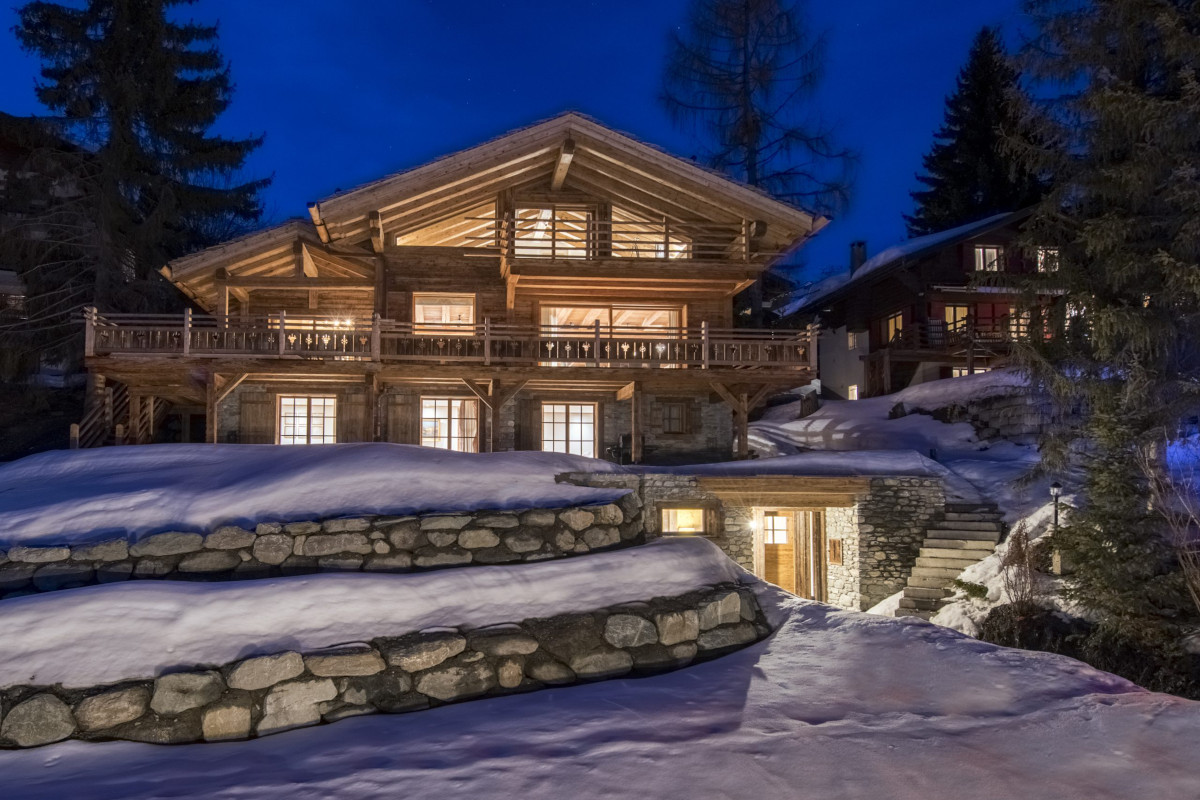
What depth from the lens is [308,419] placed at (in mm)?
21516

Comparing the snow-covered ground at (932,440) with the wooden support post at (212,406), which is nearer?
the snow-covered ground at (932,440)

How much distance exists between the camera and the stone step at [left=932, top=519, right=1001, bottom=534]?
1711 centimetres

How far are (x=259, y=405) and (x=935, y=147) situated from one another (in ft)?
134

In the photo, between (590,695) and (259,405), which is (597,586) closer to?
(590,695)

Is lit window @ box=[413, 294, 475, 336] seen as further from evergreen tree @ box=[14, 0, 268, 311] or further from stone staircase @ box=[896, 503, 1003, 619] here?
stone staircase @ box=[896, 503, 1003, 619]

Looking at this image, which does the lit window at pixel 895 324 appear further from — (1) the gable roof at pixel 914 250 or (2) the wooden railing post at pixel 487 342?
(2) the wooden railing post at pixel 487 342

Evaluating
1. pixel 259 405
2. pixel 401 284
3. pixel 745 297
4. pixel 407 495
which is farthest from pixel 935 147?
pixel 407 495

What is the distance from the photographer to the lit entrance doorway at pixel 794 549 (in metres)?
19.3

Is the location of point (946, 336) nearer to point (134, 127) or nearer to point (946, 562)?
point (946, 562)

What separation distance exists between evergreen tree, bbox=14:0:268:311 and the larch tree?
16680 millimetres

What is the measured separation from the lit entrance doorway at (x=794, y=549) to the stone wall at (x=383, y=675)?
33.9 ft

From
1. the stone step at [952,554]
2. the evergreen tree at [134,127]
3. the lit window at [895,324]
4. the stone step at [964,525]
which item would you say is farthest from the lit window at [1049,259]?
the evergreen tree at [134,127]

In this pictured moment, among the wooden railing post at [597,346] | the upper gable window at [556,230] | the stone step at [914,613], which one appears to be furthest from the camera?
the upper gable window at [556,230]

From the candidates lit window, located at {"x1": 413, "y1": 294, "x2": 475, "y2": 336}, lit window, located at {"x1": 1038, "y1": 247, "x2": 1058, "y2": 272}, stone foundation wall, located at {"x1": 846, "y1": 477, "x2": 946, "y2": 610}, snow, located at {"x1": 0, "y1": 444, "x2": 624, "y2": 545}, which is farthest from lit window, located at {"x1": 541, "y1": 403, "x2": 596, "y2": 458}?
lit window, located at {"x1": 1038, "y1": 247, "x2": 1058, "y2": 272}
